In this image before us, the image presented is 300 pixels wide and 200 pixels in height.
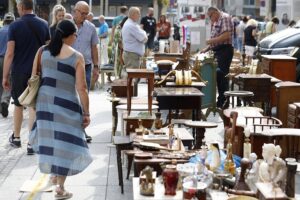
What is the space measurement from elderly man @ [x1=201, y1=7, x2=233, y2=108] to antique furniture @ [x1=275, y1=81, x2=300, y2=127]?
2747 millimetres

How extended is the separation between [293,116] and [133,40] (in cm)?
438

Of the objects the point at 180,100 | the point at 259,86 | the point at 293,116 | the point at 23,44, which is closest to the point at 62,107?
the point at 23,44

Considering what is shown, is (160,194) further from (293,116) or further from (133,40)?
(133,40)

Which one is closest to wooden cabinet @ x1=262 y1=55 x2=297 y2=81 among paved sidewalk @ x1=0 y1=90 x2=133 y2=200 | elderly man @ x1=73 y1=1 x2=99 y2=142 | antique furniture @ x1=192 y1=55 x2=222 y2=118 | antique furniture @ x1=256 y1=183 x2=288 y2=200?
antique furniture @ x1=192 y1=55 x2=222 y2=118

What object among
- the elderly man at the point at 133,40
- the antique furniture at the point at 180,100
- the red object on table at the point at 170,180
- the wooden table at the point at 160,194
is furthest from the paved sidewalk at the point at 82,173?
the elderly man at the point at 133,40

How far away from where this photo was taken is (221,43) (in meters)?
11.9

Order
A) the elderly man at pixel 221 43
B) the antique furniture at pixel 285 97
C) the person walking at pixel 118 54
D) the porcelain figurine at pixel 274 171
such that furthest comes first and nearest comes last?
the person walking at pixel 118 54 < the elderly man at pixel 221 43 < the antique furniture at pixel 285 97 < the porcelain figurine at pixel 274 171

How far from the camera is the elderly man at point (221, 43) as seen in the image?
11867mm

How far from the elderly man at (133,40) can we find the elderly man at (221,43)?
1.20m

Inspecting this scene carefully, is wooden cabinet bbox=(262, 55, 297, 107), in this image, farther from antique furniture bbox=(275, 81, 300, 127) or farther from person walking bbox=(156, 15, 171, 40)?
person walking bbox=(156, 15, 171, 40)

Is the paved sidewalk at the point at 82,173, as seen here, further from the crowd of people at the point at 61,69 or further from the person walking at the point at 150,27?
the person walking at the point at 150,27

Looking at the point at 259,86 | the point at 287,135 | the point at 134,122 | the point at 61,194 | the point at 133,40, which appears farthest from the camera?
the point at 133,40

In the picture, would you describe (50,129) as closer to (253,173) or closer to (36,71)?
(36,71)

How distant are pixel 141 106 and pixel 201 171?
3.53 metres
